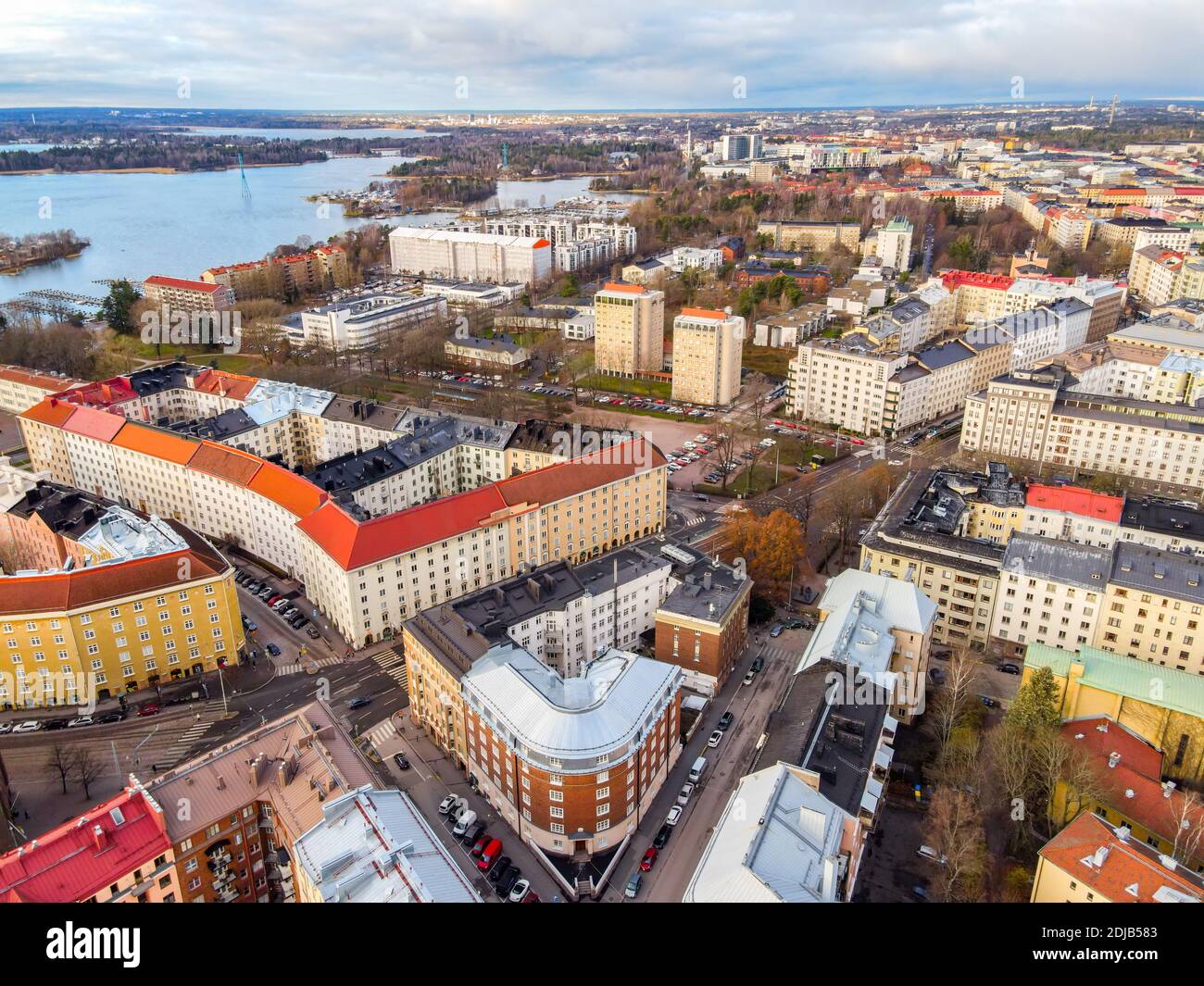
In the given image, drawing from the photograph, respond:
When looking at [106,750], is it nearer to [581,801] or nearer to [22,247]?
[581,801]

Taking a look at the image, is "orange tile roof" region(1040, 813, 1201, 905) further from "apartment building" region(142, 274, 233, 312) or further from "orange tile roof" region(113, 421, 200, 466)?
"apartment building" region(142, 274, 233, 312)

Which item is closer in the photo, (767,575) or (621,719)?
(621,719)

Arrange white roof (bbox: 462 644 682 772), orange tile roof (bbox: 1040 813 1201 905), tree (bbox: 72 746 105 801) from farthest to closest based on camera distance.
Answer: tree (bbox: 72 746 105 801)
white roof (bbox: 462 644 682 772)
orange tile roof (bbox: 1040 813 1201 905)

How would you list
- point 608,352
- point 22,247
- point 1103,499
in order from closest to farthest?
point 1103,499 → point 608,352 → point 22,247

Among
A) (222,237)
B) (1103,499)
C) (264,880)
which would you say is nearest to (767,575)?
(1103,499)

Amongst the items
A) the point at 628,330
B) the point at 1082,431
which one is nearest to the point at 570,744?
the point at 1082,431

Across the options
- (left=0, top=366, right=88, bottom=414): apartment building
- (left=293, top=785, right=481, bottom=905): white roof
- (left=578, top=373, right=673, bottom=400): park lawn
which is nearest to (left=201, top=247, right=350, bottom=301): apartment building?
(left=0, top=366, right=88, bottom=414): apartment building

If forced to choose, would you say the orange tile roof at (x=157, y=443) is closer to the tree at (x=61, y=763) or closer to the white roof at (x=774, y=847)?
the tree at (x=61, y=763)
